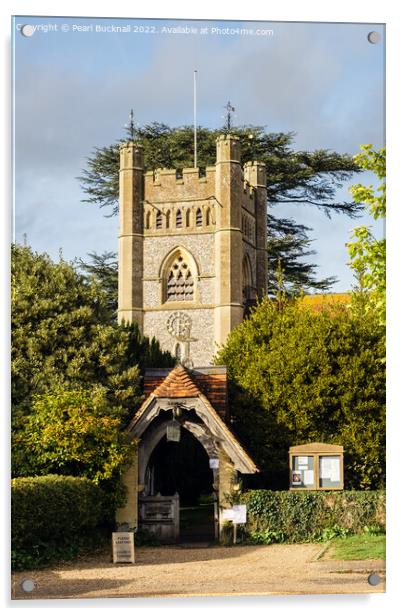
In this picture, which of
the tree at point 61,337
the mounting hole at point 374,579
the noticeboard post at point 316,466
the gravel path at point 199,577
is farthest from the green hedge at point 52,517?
the mounting hole at point 374,579

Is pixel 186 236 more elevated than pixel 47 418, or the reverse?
pixel 186 236

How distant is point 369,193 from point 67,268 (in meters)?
6.17

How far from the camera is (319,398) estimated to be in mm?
21625

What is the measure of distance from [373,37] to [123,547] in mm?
7783

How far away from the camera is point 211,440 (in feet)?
65.0

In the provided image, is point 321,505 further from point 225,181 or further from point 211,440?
point 225,181

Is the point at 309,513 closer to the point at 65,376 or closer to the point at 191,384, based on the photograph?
the point at 191,384

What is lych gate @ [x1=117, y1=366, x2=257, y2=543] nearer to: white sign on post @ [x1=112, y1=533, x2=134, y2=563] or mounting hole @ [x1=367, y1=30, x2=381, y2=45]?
white sign on post @ [x1=112, y1=533, x2=134, y2=563]

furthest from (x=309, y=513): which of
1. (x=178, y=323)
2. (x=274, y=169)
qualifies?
(x=178, y=323)

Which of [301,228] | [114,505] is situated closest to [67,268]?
[114,505]

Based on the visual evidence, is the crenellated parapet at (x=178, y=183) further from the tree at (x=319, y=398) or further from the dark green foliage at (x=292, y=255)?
the tree at (x=319, y=398)

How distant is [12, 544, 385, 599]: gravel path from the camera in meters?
14.1

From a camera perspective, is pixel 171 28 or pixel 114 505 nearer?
pixel 171 28

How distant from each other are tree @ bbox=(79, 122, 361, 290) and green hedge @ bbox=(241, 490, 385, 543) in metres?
5.08
